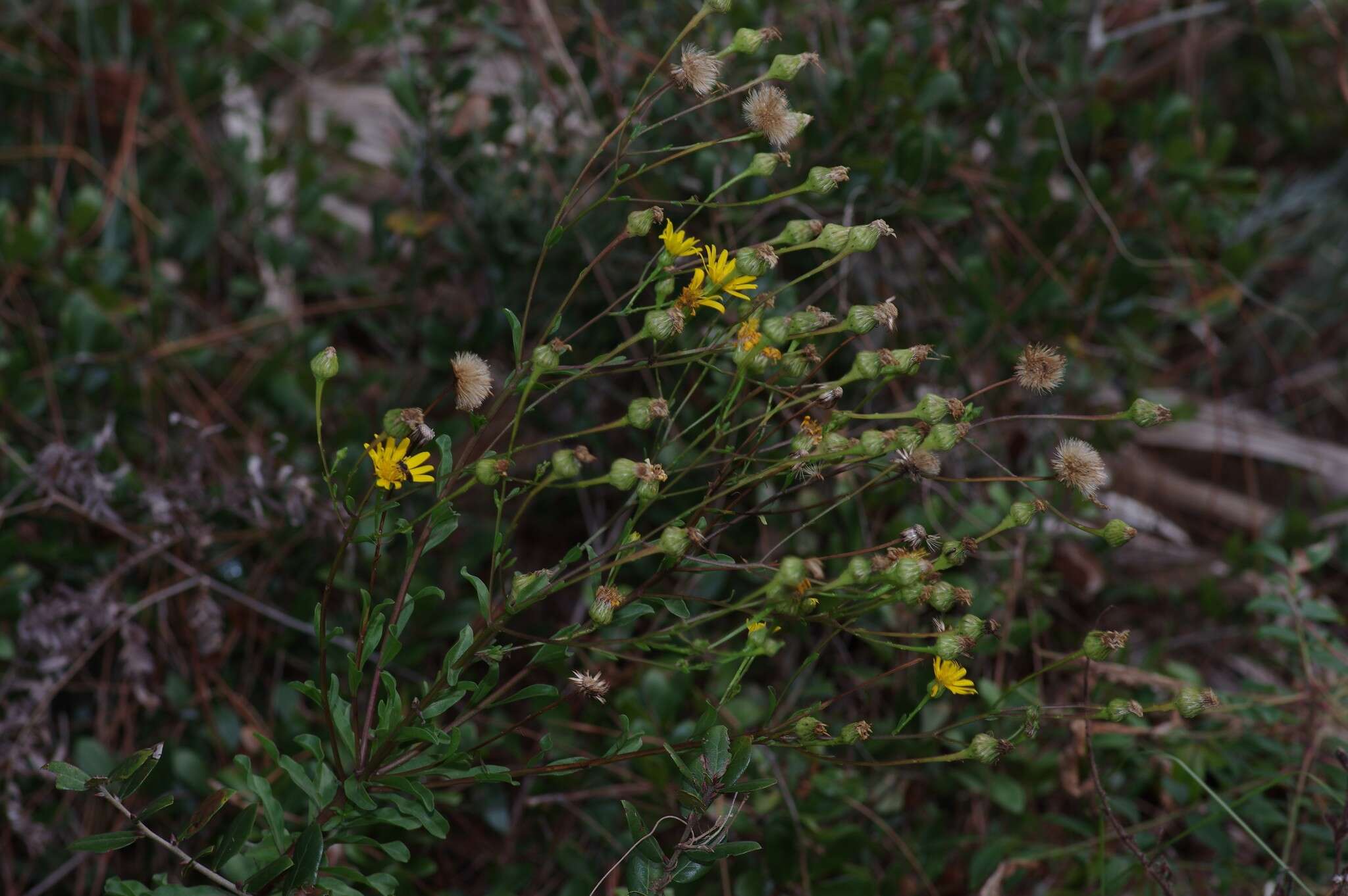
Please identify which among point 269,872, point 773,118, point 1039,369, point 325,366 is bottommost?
point 269,872

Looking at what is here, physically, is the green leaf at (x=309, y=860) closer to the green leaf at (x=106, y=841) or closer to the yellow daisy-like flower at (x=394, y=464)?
the green leaf at (x=106, y=841)

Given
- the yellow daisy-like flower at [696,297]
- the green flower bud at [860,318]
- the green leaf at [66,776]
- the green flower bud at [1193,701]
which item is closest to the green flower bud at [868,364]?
the green flower bud at [860,318]

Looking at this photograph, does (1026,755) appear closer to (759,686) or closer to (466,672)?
(759,686)

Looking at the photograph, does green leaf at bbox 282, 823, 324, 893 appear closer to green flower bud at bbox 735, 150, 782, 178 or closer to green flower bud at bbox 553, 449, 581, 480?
green flower bud at bbox 553, 449, 581, 480

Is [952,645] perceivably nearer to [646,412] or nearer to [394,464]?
[646,412]

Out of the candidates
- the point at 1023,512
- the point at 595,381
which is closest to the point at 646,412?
the point at 1023,512

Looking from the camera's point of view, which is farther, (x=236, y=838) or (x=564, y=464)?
(x=236, y=838)
